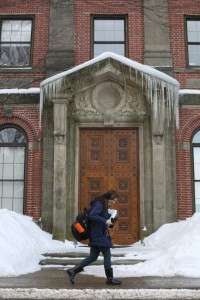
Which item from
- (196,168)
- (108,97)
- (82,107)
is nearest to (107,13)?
(108,97)

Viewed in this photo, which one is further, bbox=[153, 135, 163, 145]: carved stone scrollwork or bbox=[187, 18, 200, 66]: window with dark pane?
bbox=[187, 18, 200, 66]: window with dark pane

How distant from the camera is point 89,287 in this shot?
21.0 feet

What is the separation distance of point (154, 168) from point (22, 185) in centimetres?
390

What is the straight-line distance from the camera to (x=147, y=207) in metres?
12.7

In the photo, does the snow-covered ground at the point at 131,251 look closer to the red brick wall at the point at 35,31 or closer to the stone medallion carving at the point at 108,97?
the stone medallion carving at the point at 108,97

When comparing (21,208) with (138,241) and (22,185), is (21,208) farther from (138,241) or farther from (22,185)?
(138,241)

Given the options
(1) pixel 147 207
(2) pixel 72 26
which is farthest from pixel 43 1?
(1) pixel 147 207

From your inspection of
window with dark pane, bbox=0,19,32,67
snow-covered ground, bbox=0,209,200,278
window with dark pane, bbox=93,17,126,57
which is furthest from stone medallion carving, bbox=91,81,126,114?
snow-covered ground, bbox=0,209,200,278

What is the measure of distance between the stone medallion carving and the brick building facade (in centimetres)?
3

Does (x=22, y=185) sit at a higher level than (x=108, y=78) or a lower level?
lower

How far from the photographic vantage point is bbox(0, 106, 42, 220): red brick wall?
12930 millimetres

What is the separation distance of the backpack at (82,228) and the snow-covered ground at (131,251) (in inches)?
58.0

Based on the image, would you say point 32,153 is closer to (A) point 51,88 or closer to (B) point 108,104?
(A) point 51,88

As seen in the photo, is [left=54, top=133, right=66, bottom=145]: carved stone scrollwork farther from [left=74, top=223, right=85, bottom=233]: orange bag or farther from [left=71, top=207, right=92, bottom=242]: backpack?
[left=74, top=223, right=85, bottom=233]: orange bag
